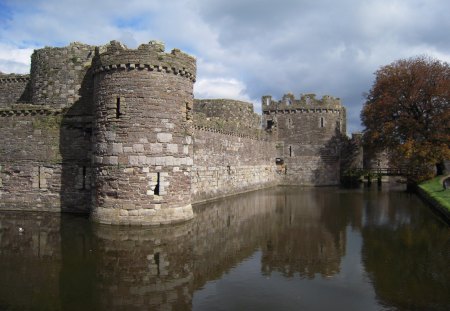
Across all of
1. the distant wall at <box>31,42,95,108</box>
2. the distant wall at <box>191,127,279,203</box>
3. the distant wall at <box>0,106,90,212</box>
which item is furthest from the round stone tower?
the distant wall at <box>191,127,279,203</box>

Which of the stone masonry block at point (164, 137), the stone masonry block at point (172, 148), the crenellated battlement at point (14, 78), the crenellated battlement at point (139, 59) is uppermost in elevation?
the crenellated battlement at point (14, 78)

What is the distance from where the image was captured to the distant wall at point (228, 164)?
22.7m

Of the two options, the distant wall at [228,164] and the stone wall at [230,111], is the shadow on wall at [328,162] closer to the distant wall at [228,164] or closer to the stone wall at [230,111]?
the distant wall at [228,164]

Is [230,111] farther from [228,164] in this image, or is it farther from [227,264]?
[227,264]

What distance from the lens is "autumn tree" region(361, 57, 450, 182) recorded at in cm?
2984

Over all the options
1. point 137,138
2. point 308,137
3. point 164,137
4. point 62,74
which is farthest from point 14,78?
point 308,137

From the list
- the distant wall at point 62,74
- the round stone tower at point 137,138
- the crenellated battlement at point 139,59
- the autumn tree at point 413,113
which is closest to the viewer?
the round stone tower at point 137,138

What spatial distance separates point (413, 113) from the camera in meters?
32.2

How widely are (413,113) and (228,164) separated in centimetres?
1552

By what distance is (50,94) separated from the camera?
20594 mm

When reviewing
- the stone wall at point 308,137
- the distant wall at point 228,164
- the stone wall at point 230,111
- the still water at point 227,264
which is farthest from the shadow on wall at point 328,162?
the still water at point 227,264

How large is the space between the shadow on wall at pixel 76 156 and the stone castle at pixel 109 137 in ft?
0.13

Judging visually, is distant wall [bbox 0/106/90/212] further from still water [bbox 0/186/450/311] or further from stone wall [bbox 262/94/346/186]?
stone wall [bbox 262/94/346/186]

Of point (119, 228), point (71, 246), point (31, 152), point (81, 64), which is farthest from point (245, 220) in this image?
point (81, 64)
